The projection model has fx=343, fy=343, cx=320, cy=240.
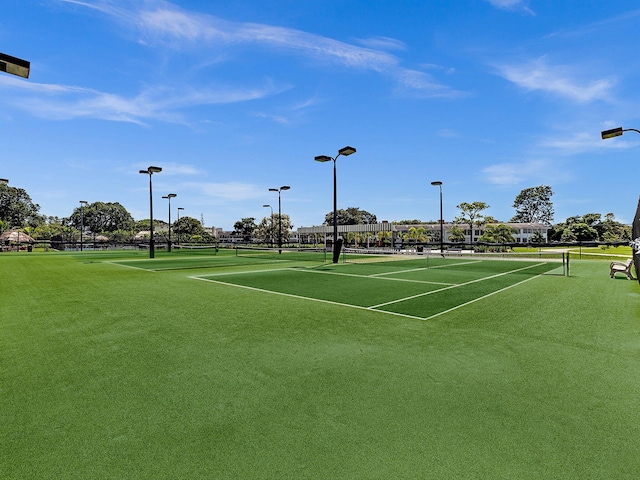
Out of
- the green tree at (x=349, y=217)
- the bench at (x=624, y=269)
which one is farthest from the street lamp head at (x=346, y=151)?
the green tree at (x=349, y=217)

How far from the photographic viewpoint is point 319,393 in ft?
11.6

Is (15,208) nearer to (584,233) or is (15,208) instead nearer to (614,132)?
(614,132)

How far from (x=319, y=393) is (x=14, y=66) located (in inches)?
302

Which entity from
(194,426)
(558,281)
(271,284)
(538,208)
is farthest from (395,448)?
(538,208)

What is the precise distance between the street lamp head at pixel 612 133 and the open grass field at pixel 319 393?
25.1ft

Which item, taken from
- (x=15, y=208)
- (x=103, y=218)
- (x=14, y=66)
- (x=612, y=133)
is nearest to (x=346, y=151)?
(x=612, y=133)

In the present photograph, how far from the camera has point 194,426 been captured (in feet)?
9.61

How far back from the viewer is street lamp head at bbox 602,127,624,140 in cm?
1177

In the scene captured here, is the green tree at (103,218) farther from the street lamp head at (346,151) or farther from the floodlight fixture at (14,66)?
the floodlight fixture at (14,66)

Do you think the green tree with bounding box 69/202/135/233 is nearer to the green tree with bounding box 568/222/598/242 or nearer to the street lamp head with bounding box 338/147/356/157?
the street lamp head with bounding box 338/147/356/157

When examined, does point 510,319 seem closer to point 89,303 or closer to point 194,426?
point 194,426

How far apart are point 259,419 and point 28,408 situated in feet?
7.19

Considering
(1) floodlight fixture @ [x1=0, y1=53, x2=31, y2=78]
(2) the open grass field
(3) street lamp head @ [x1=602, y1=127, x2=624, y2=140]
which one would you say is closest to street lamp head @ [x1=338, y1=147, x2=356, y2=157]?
(3) street lamp head @ [x1=602, y1=127, x2=624, y2=140]

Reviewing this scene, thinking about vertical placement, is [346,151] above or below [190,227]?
above
